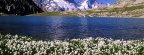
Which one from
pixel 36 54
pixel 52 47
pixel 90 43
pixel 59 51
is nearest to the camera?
pixel 36 54

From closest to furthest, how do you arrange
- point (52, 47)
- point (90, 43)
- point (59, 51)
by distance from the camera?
point (59, 51)
point (52, 47)
point (90, 43)

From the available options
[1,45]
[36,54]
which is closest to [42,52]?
[36,54]

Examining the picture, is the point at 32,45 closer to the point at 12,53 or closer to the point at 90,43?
the point at 12,53

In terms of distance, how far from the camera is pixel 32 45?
21.9 meters

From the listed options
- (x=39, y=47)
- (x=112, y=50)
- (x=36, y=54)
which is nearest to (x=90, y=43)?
(x=112, y=50)

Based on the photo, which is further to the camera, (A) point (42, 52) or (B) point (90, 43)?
(B) point (90, 43)

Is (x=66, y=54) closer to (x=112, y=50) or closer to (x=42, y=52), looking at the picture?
(x=42, y=52)

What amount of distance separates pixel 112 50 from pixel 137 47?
6.98ft

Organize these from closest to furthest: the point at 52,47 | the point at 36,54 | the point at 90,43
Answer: the point at 36,54 → the point at 52,47 → the point at 90,43

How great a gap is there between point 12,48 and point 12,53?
2.86ft

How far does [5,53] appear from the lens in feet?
62.4

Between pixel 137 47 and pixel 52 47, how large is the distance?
6.83 m

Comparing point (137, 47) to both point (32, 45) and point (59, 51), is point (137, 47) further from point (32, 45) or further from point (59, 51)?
point (32, 45)

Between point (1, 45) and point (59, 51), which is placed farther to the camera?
point (1, 45)
